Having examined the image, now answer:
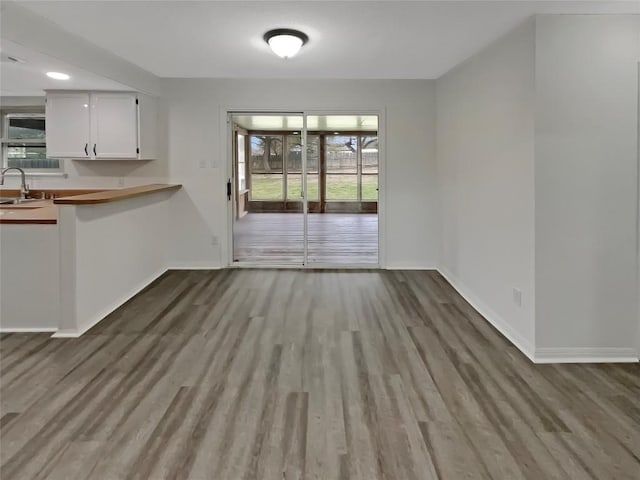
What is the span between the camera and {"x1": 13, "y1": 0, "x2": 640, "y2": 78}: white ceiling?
2.96 metres

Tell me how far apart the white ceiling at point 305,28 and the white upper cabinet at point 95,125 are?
0.69m

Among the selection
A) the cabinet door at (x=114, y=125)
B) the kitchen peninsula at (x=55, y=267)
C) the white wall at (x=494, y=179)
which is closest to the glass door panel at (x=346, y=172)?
the cabinet door at (x=114, y=125)

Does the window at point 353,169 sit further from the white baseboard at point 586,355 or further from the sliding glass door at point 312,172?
→ the white baseboard at point 586,355

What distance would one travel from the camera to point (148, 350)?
3.34 m

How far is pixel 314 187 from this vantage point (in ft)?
41.2

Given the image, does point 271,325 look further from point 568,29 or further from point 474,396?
point 568,29

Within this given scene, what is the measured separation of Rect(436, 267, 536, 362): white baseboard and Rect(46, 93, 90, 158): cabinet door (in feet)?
14.3

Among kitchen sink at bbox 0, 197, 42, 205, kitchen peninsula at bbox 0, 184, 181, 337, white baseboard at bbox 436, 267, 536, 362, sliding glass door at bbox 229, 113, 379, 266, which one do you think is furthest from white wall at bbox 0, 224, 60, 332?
sliding glass door at bbox 229, 113, 379, 266

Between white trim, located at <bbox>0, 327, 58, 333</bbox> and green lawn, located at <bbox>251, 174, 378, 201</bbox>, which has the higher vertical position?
green lawn, located at <bbox>251, 174, 378, 201</bbox>

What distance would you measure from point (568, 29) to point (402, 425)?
2655 mm

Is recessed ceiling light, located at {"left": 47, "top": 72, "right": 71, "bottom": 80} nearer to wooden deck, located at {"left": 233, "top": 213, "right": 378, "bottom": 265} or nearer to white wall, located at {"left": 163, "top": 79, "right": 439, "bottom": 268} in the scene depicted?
white wall, located at {"left": 163, "top": 79, "right": 439, "bottom": 268}

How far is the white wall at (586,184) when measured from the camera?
303 centimetres

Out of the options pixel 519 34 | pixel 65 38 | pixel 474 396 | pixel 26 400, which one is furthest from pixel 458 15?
pixel 26 400

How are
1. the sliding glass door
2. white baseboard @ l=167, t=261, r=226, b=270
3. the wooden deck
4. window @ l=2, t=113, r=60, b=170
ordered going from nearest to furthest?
white baseboard @ l=167, t=261, r=226, b=270, window @ l=2, t=113, r=60, b=170, the wooden deck, the sliding glass door
